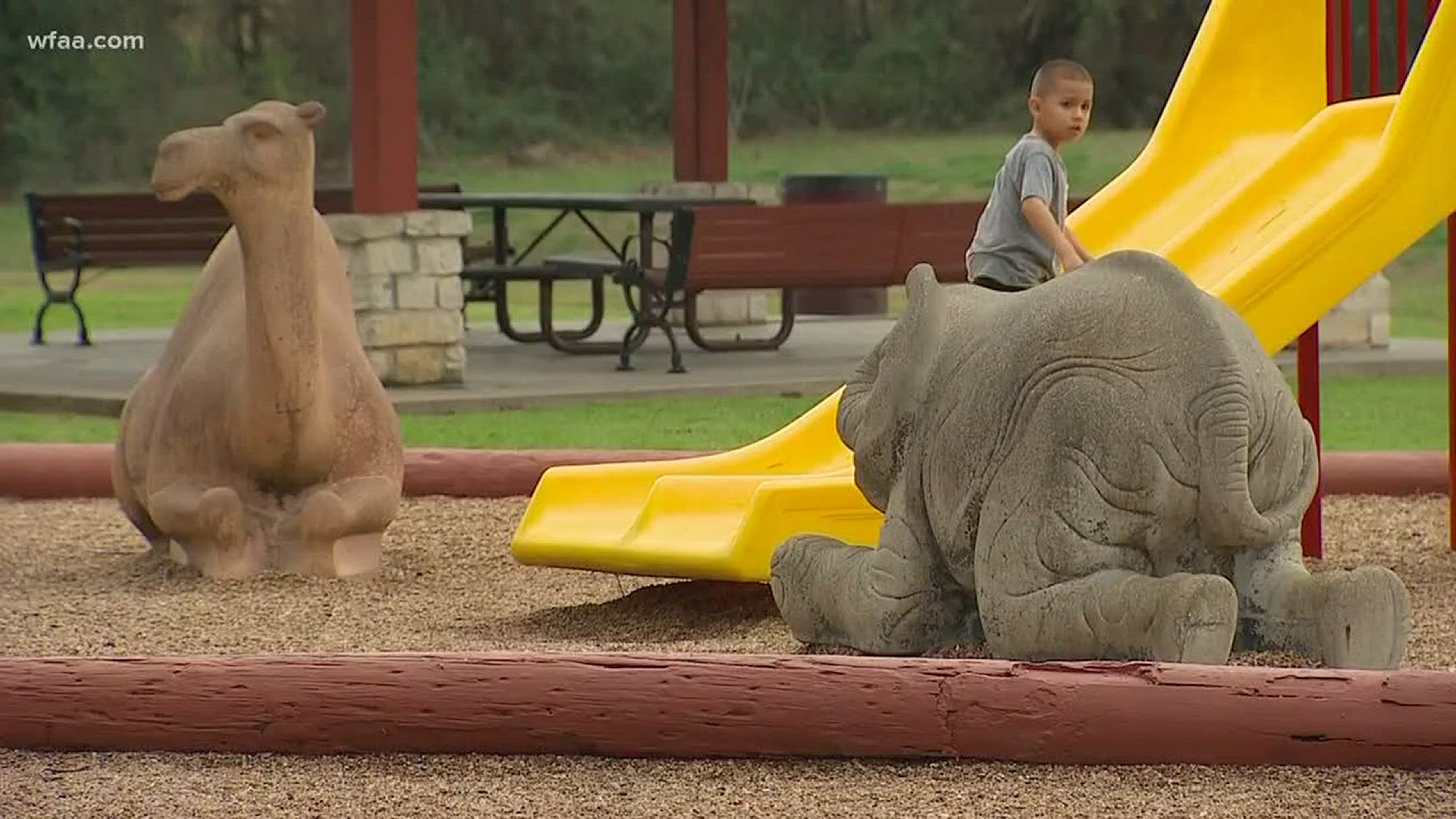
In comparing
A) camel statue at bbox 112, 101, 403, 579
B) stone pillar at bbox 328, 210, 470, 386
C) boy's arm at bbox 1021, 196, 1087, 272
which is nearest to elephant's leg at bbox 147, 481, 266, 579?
camel statue at bbox 112, 101, 403, 579

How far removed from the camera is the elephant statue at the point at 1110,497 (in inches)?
210

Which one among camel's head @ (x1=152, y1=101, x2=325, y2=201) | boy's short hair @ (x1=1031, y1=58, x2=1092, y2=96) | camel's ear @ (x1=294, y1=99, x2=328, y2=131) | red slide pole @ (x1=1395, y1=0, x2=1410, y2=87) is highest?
red slide pole @ (x1=1395, y1=0, x2=1410, y2=87)

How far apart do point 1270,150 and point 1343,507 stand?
1436mm

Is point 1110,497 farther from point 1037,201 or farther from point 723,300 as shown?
point 723,300

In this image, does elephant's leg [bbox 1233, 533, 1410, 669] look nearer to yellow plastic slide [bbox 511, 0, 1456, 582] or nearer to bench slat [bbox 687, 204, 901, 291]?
yellow plastic slide [bbox 511, 0, 1456, 582]

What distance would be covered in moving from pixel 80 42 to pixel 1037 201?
2667 cm

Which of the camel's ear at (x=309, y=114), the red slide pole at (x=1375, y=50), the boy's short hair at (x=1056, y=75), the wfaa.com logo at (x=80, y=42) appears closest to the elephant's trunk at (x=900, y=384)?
the boy's short hair at (x=1056, y=75)

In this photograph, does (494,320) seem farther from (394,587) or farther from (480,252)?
(394,587)

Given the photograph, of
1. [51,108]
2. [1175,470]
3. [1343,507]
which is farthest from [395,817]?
[51,108]

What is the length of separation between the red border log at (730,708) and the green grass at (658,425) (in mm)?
6322

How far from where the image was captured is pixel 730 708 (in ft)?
16.2

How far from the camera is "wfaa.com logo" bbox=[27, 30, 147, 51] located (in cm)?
3156

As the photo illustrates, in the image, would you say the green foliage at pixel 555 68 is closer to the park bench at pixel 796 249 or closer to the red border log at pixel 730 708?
the park bench at pixel 796 249

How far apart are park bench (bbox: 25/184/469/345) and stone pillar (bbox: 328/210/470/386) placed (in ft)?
9.15
